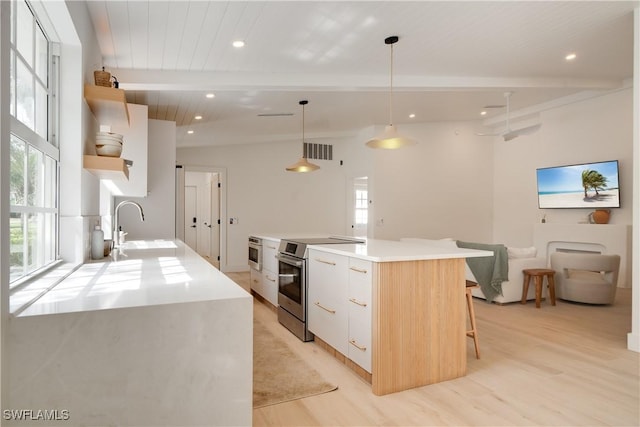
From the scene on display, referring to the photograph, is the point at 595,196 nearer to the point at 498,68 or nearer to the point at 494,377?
the point at 498,68

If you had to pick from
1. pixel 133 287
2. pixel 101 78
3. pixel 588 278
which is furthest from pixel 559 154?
pixel 133 287

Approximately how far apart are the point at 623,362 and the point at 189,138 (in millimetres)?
6588

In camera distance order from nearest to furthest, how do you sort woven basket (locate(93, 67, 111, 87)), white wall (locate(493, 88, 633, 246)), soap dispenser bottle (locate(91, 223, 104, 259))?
woven basket (locate(93, 67, 111, 87))
soap dispenser bottle (locate(91, 223, 104, 259))
white wall (locate(493, 88, 633, 246))

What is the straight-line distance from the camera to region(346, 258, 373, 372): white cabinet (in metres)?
2.43

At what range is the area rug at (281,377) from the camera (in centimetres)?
231

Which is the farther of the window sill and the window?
the window

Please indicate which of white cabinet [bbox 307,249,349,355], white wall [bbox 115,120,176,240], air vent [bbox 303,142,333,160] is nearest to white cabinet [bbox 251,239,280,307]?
white cabinet [bbox 307,249,349,355]

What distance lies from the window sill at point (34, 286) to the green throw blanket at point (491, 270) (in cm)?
425

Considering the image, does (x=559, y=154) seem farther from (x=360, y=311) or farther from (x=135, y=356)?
(x=135, y=356)

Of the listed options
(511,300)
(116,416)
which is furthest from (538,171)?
(116,416)

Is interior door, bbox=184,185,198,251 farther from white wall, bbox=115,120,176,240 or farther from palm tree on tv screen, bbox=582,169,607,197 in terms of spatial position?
palm tree on tv screen, bbox=582,169,607,197

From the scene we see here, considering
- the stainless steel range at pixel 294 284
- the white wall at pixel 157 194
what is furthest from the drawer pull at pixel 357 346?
the white wall at pixel 157 194

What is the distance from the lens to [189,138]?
6.88 m

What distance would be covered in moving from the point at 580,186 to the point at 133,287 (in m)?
6.77
